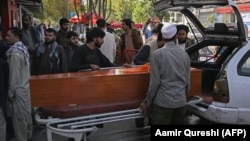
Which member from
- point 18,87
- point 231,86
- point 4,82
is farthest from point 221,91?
point 4,82

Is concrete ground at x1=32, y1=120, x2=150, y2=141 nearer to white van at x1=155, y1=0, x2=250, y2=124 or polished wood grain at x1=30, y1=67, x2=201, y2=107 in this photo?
white van at x1=155, y1=0, x2=250, y2=124

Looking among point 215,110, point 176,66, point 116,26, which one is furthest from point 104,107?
point 116,26

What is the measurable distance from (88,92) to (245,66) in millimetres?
2115

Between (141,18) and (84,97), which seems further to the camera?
(141,18)

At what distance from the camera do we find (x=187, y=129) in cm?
358

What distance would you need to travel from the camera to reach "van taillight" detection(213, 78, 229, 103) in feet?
14.7

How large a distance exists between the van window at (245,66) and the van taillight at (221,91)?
24 cm

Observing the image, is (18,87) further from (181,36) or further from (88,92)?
(181,36)

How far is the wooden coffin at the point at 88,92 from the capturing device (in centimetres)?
393

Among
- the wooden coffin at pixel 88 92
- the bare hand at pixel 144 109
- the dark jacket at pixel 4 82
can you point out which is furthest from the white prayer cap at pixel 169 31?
the dark jacket at pixel 4 82

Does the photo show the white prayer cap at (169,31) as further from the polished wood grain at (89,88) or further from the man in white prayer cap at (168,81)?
the polished wood grain at (89,88)

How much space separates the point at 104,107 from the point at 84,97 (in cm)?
26

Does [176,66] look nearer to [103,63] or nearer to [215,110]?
[215,110]

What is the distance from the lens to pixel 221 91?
4539mm
